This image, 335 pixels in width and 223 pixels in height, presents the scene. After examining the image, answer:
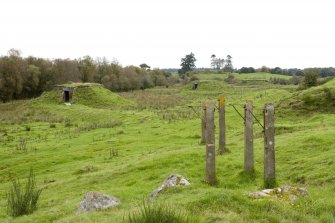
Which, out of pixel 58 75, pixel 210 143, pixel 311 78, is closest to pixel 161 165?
pixel 210 143

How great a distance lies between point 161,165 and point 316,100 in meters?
17.6

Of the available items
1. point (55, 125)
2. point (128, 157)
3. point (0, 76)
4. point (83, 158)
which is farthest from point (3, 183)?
point (0, 76)

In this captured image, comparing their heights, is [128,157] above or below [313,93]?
below

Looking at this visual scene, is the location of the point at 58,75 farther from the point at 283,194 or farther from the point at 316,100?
the point at 283,194

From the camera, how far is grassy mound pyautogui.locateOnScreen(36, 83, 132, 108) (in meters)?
58.9

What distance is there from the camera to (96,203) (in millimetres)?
10289

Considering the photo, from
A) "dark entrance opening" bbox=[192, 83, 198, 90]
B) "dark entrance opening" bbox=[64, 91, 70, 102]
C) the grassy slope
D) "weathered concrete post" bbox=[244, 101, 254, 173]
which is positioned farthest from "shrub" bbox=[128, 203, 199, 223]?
"dark entrance opening" bbox=[192, 83, 198, 90]

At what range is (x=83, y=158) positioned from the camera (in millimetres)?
24219

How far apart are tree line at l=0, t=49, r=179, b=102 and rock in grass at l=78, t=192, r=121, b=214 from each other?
66.0 metres

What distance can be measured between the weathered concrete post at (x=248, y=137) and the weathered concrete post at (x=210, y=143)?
1.37 metres

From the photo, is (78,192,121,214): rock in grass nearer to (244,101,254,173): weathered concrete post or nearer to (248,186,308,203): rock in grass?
(248,186,308,203): rock in grass

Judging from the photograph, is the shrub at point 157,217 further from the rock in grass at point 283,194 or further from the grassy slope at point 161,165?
the rock in grass at point 283,194

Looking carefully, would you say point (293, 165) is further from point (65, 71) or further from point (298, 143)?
point (65, 71)

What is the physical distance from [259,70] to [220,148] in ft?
457
